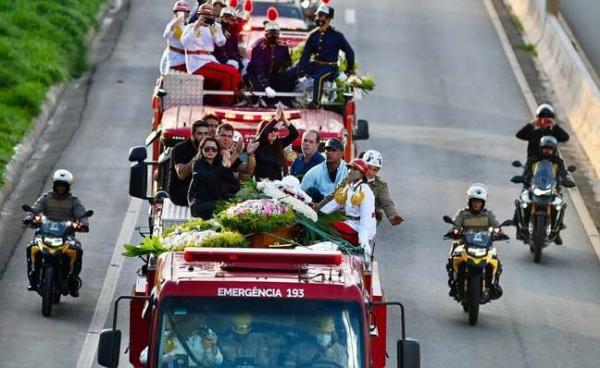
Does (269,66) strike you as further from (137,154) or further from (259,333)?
(259,333)

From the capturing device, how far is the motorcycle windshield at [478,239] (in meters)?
20.8

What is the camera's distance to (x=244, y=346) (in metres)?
12.7

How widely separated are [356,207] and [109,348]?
4063 mm

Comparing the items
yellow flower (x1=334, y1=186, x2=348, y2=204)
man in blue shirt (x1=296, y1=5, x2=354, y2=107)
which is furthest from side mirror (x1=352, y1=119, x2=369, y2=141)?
yellow flower (x1=334, y1=186, x2=348, y2=204)

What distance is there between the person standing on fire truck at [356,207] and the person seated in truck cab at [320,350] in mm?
3143

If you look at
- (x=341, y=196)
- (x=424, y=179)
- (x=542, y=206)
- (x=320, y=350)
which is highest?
(x=341, y=196)

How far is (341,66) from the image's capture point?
24.8 m

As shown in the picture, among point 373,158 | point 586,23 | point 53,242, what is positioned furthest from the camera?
point 586,23

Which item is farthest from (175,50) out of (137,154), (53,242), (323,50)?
(137,154)

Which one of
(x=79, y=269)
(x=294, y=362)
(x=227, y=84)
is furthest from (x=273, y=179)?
(x=294, y=362)

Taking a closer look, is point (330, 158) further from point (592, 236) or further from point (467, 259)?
point (592, 236)

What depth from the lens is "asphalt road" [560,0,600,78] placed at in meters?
35.7

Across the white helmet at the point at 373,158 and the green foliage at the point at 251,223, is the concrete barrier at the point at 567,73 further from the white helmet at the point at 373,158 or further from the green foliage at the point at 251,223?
the green foliage at the point at 251,223

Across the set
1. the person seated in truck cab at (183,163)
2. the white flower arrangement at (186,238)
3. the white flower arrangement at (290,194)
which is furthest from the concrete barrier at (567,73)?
the white flower arrangement at (186,238)
